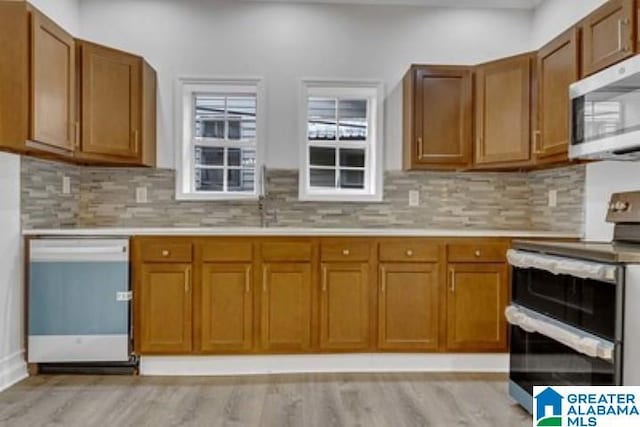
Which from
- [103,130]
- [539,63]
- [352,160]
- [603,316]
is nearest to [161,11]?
[103,130]

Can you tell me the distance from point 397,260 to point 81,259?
6.63 ft

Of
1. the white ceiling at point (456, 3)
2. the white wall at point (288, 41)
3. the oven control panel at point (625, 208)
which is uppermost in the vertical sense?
the white ceiling at point (456, 3)

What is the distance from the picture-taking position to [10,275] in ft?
10.4

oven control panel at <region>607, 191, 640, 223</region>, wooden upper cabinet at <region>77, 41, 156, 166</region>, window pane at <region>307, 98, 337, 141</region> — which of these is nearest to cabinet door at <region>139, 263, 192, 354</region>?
wooden upper cabinet at <region>77, 41, 156, 166</region>

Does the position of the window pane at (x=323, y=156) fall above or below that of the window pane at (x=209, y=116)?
below

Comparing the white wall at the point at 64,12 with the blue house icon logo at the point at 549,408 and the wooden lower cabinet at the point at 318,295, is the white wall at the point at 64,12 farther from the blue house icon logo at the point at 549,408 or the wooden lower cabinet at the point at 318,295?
the blue house icon logo at the point at 549,408

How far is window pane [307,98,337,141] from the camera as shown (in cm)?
415

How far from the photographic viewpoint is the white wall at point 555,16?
3.42 metres

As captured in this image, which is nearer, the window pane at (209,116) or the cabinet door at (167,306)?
the cabinet door at (167,306)

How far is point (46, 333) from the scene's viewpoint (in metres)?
3.27

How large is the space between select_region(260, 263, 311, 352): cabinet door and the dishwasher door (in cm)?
89

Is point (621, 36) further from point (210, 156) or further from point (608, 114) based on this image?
point (210, 156)

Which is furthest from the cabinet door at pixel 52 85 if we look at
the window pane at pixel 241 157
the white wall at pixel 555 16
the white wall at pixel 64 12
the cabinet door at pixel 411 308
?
the white wall at pixel 555 16

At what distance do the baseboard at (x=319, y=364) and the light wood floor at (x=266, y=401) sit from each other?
9cm
